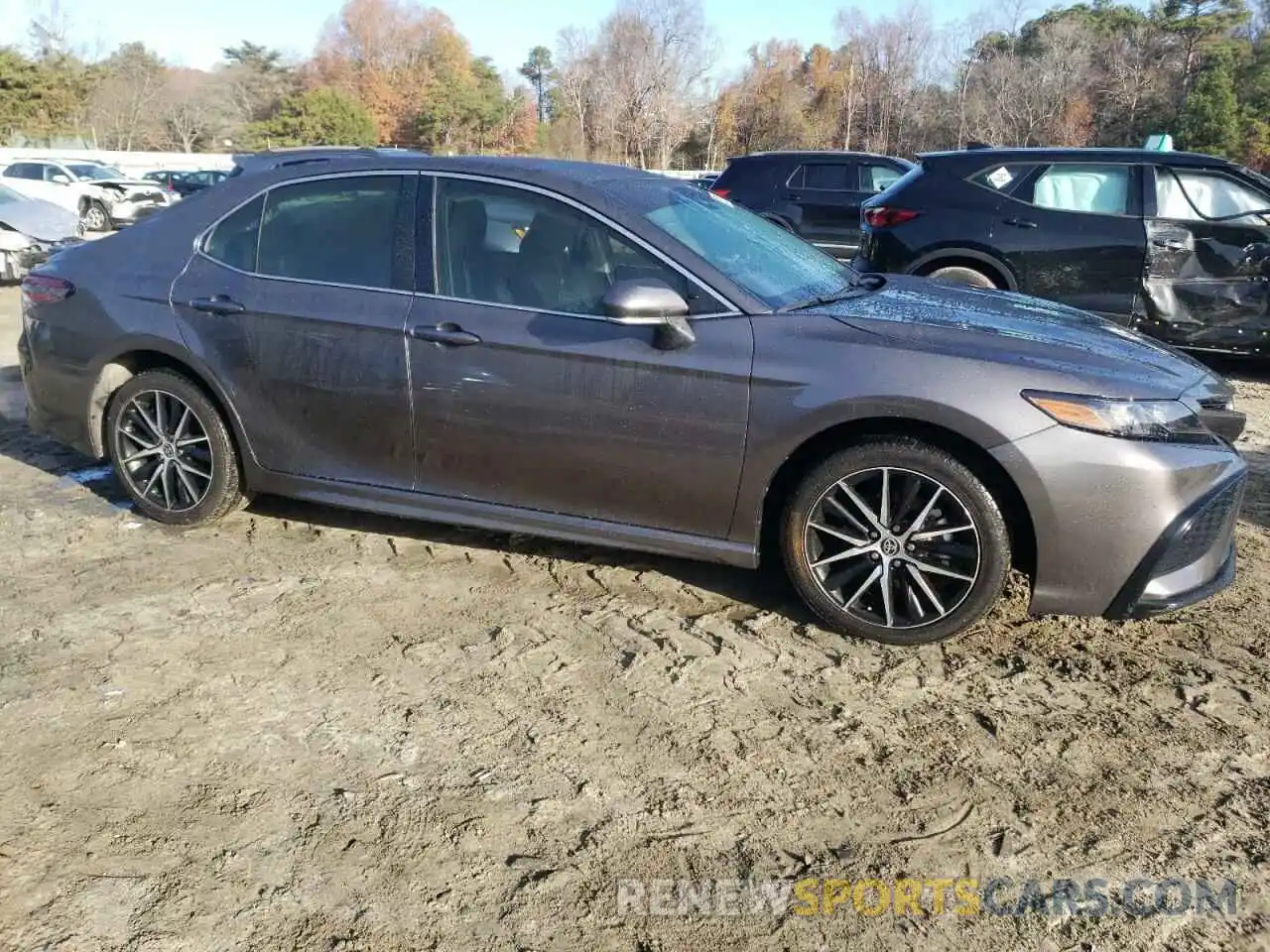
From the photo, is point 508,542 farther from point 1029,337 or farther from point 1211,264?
point 1211,264

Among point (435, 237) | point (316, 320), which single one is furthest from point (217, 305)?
point (435, 237)

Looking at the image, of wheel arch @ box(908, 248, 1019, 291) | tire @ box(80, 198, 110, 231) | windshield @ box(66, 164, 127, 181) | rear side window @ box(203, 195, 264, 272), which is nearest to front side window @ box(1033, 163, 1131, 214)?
wheel arch @ box(908, 248, 1019, 291)

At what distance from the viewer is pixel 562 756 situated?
2830mm

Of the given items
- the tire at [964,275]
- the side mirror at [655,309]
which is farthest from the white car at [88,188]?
the side mirror at [655,309]

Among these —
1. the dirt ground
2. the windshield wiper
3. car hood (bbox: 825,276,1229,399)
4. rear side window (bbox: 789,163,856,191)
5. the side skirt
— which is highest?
rear side window (bbox: 789,163,856,191)

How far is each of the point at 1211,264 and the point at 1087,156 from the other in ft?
3.93

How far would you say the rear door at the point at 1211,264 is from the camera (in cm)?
711

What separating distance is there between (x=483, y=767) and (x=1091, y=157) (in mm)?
6878

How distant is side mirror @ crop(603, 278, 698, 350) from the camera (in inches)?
133

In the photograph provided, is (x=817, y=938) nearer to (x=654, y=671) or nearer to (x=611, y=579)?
(x=654, y=671)

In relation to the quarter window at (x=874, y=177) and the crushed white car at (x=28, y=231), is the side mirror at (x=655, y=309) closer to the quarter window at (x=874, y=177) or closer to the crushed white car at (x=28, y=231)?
the quarter window at (x=874, y=177)

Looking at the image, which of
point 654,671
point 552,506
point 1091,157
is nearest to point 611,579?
point 552,506

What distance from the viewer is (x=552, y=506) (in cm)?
376

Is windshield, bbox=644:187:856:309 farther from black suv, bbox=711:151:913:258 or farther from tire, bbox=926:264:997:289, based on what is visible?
black suv, bbox=711:151:913:258
